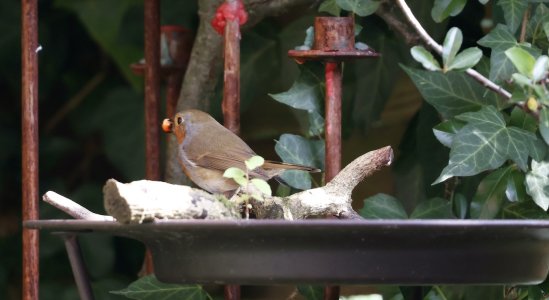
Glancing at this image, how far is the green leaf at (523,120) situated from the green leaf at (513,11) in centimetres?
14

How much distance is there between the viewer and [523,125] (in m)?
1.54

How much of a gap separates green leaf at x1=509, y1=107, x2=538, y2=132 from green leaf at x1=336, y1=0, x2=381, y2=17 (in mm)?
284

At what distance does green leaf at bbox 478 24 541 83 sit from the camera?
1524 millimetres

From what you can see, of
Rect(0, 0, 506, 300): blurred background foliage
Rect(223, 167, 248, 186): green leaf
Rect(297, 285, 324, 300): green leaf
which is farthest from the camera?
Rect(0, 0, 506, 300): blurred background foliage

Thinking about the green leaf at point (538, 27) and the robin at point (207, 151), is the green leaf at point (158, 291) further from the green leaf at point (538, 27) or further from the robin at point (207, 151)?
the green leaf at point (538, 27)

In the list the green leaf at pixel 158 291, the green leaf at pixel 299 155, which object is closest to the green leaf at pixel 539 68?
the green leaf at pixel 299 155

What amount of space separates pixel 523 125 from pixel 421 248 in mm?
571

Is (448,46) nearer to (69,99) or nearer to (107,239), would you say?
(107,239)

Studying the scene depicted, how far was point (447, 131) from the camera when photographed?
1.57m

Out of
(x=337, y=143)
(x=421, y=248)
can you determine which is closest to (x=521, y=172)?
(x=337, y=143)

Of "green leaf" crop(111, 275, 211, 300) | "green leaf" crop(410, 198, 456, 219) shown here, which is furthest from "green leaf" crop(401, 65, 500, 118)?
"green leaf" crop(111, 275, 211, 300)

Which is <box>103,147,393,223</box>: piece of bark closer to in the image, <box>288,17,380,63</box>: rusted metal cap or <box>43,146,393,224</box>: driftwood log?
<box>43,146,393,224</box>: driftwood log

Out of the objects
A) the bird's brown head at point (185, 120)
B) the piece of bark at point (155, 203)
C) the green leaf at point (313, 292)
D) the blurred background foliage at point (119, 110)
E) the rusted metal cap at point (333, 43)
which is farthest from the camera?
the blurred background foliage at point (119, 110)

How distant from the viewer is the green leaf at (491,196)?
1610 millimetres
